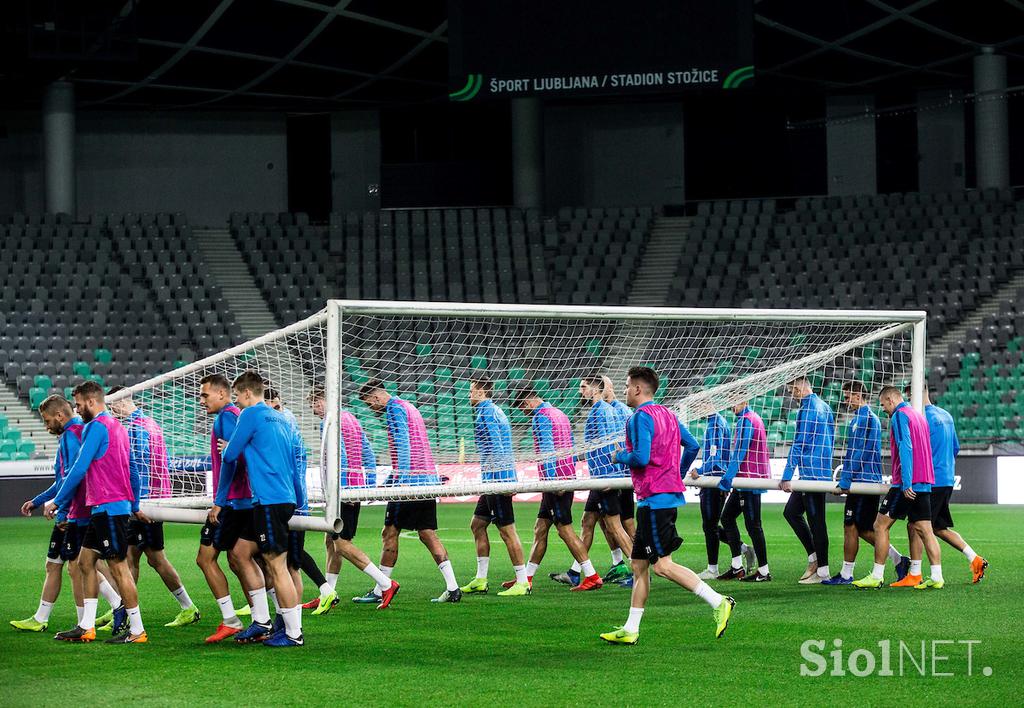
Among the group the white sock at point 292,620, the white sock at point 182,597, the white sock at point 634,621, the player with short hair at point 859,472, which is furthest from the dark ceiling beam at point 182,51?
the white sock at point 634,621

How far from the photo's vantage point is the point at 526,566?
11672mm

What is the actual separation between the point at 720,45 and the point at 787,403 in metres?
5.78

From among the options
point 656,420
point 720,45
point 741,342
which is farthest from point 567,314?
point 720,45

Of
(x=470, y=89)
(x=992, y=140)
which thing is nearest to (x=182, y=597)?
(x=470, y=89)

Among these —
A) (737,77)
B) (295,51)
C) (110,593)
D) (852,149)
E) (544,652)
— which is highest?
(295,51)

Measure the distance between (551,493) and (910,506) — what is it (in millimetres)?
3103

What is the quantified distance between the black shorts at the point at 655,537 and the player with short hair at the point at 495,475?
2919 millimetres

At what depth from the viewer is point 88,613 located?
8.59 meters

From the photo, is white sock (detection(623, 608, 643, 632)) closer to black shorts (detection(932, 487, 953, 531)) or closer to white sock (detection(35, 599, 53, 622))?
white sock (detection(35, 599, 53, 622))

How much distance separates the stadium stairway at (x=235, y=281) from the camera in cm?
2750

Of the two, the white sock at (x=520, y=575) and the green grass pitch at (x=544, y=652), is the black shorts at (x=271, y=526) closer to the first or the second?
the green grass pitch at (x=544, y=652)

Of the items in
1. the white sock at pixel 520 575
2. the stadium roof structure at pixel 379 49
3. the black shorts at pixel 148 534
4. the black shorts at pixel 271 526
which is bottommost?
the white sock at pixel 520 575

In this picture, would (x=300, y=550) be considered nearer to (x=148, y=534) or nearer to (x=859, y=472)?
(x=148, y=534)

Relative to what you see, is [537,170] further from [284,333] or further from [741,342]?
[284,333]
